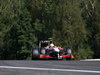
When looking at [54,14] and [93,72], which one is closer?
[93,72]

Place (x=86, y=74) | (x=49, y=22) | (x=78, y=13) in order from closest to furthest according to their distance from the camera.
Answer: (x=86, y=74)
(x=78, y=13)
(x=49, y=22)

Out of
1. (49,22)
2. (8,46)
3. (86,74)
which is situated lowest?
(86,74)

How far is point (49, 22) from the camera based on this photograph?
59250 mm

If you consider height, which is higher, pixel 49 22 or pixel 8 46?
pixel 49 22

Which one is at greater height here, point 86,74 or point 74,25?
point 74,25

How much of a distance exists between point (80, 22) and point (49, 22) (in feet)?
23.9

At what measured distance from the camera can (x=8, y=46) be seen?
60031 millimetres

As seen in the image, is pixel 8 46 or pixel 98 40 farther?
pixel 8 46

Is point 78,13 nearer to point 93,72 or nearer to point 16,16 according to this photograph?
point 16,16

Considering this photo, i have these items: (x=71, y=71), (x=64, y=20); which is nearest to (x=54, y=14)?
(x=64, y=20)

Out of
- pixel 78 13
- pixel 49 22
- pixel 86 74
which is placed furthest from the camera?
pixel 49 22

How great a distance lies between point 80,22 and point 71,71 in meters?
44.0

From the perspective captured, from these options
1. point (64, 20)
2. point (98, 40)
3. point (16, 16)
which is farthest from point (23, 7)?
point (98, 40)

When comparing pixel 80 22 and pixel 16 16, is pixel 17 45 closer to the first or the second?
pixel 16 16
